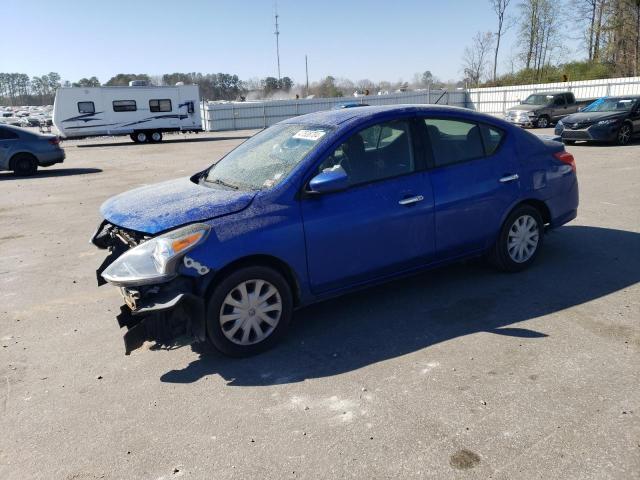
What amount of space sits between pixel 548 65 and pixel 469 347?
52845 mm

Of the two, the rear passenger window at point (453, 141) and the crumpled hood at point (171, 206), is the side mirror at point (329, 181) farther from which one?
the rear passenger window at point (453, 141)

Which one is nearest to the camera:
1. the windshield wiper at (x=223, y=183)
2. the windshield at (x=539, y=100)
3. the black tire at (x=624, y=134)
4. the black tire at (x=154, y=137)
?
the windshield wiper at (x=223, y=183)

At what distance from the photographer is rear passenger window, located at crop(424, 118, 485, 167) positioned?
491 cm

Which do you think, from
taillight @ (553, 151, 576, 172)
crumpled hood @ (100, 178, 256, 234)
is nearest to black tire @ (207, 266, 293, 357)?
crumpled hood @ (100, 178, 256, 234)

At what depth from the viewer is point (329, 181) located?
159 inches

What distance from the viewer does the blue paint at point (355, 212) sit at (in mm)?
3963

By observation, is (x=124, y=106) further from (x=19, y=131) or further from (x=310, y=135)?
(x=310, y=135)

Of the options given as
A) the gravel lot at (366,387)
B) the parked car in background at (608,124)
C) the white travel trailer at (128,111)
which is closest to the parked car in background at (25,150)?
the gravel lot at (366,387)

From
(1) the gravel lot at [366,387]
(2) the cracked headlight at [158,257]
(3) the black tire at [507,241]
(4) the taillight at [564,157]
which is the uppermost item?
(4) the taillight at [564,157]

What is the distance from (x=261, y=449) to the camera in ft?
9.78

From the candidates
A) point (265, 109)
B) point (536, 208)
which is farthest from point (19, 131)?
point (265, 109)

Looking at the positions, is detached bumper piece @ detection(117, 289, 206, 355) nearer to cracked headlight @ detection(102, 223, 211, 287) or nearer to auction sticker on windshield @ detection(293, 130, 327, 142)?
cracked headlight @ detection(102, 223, 211, 287)

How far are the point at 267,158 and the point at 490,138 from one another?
7.24ft

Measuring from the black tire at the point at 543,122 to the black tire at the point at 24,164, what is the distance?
21054 millimetres
